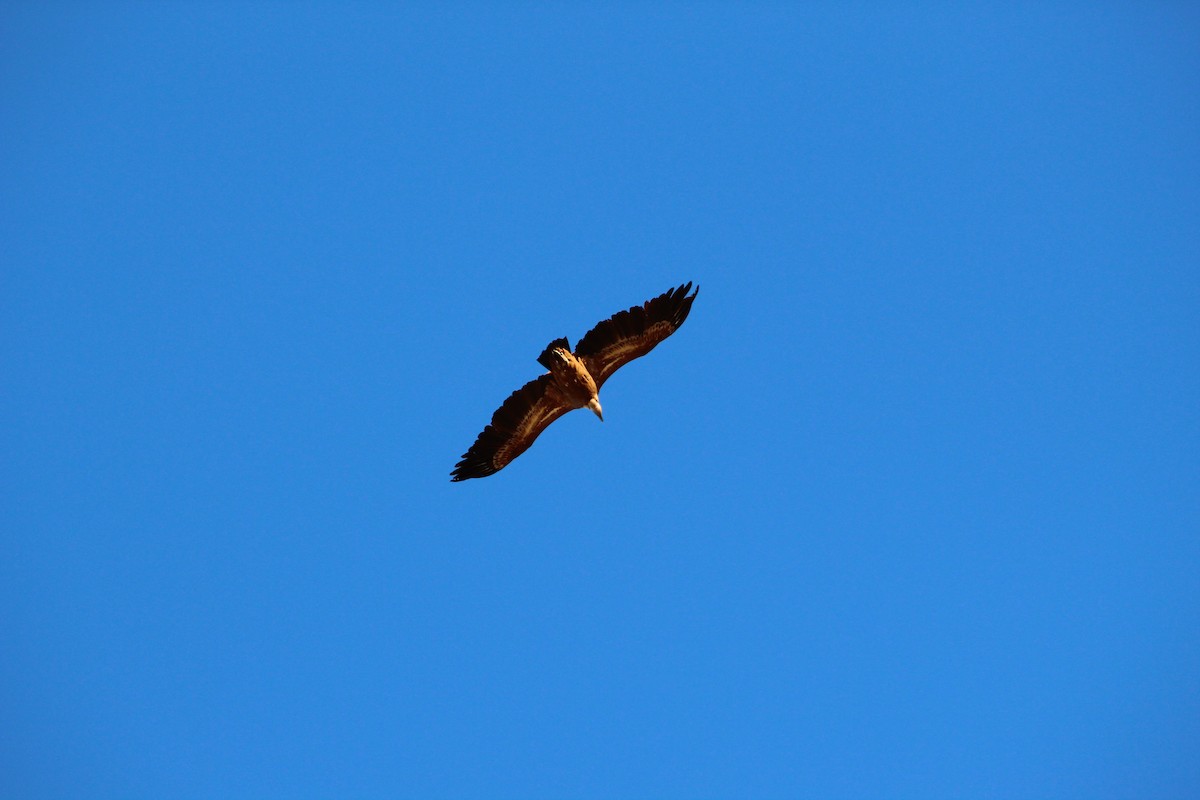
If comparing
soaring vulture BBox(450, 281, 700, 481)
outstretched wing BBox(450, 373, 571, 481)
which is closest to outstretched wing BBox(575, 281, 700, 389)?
soaring vulture BBox(450, 281, 700, 481)

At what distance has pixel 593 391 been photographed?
18.3 m

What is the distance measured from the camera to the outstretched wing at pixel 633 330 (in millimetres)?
17922

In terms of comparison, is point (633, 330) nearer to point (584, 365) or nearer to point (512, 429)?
point (584, 365)

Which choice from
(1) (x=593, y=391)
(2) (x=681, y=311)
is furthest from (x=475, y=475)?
(2) (x=681, y=311)

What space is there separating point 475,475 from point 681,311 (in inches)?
206

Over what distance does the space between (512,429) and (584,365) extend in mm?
2146

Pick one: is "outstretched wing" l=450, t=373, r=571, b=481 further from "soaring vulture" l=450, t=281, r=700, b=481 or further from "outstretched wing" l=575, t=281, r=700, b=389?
"outstretched wing" l=575, t=281, r=700, b=389

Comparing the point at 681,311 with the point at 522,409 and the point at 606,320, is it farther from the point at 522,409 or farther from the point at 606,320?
the point at 522,409

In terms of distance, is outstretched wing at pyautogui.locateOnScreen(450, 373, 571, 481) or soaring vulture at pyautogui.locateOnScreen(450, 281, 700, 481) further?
outstretched wing at pyautogui.locateOnScreen(450, 373, 571, 481)

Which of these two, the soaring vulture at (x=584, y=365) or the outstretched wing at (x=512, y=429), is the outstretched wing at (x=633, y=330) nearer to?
the soaring vulture at (x=584, y=365)

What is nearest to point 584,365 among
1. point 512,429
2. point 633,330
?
point 633,330

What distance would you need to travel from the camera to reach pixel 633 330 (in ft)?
59.2

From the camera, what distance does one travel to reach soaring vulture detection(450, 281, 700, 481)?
58.7 ft

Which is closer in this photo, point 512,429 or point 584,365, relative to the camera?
point 584,365
